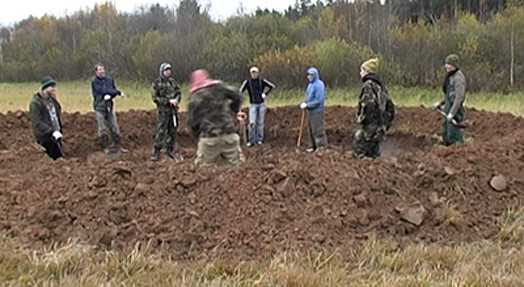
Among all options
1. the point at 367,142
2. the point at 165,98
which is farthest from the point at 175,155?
the point at 367,142

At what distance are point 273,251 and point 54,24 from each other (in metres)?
51.7

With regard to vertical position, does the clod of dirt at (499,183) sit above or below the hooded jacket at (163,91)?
below

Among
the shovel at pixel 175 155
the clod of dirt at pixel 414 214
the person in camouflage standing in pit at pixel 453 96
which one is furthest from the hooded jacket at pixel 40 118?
the person in camouflage standing in pit at pixel 453 96

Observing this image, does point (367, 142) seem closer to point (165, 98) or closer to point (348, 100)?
point (165, 98)

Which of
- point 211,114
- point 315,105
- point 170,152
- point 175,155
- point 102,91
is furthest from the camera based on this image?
point 175,155

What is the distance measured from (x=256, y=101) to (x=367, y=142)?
178 inches

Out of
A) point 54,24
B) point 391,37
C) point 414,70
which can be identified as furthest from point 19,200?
point 54,24

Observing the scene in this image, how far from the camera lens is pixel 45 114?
25.1 ft

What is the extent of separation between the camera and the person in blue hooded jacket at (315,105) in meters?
9.73

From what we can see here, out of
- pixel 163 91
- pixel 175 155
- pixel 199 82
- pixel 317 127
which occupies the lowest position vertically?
pixel 175 155

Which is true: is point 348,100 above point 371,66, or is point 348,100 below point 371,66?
below

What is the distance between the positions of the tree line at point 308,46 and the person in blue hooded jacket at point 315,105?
10.7 m

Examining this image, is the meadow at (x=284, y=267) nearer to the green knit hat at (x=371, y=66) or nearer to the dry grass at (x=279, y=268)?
the dry grass at (x=279, y=268)

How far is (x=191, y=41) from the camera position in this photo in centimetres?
2969
